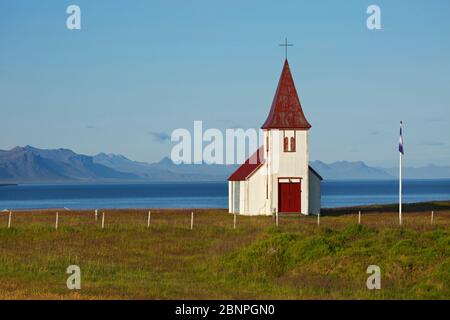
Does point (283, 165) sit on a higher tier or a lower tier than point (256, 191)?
higher

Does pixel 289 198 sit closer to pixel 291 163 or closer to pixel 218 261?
pixel 291 163

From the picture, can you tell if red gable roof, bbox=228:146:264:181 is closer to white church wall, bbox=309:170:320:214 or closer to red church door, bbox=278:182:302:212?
red church door, bbox=278:182:302:212

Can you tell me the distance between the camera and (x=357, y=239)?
40.4 m

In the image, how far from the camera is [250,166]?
72.1 meters

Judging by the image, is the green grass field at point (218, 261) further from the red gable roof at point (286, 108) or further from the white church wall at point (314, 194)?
the white church wall at point (314, 194)

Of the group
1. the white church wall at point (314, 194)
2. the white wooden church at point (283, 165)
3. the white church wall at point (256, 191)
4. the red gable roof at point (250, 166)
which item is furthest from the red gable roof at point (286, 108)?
the white church wall at point (314, 194)

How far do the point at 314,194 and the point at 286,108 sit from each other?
22.8ft

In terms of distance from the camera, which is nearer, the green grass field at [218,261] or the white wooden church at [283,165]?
the green grass field at [218,261]

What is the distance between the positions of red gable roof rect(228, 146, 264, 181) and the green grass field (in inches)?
651

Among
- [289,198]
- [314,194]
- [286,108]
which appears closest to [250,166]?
[314,194]

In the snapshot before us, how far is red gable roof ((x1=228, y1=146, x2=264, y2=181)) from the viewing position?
69469 mm

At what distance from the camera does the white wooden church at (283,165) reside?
6731cm
